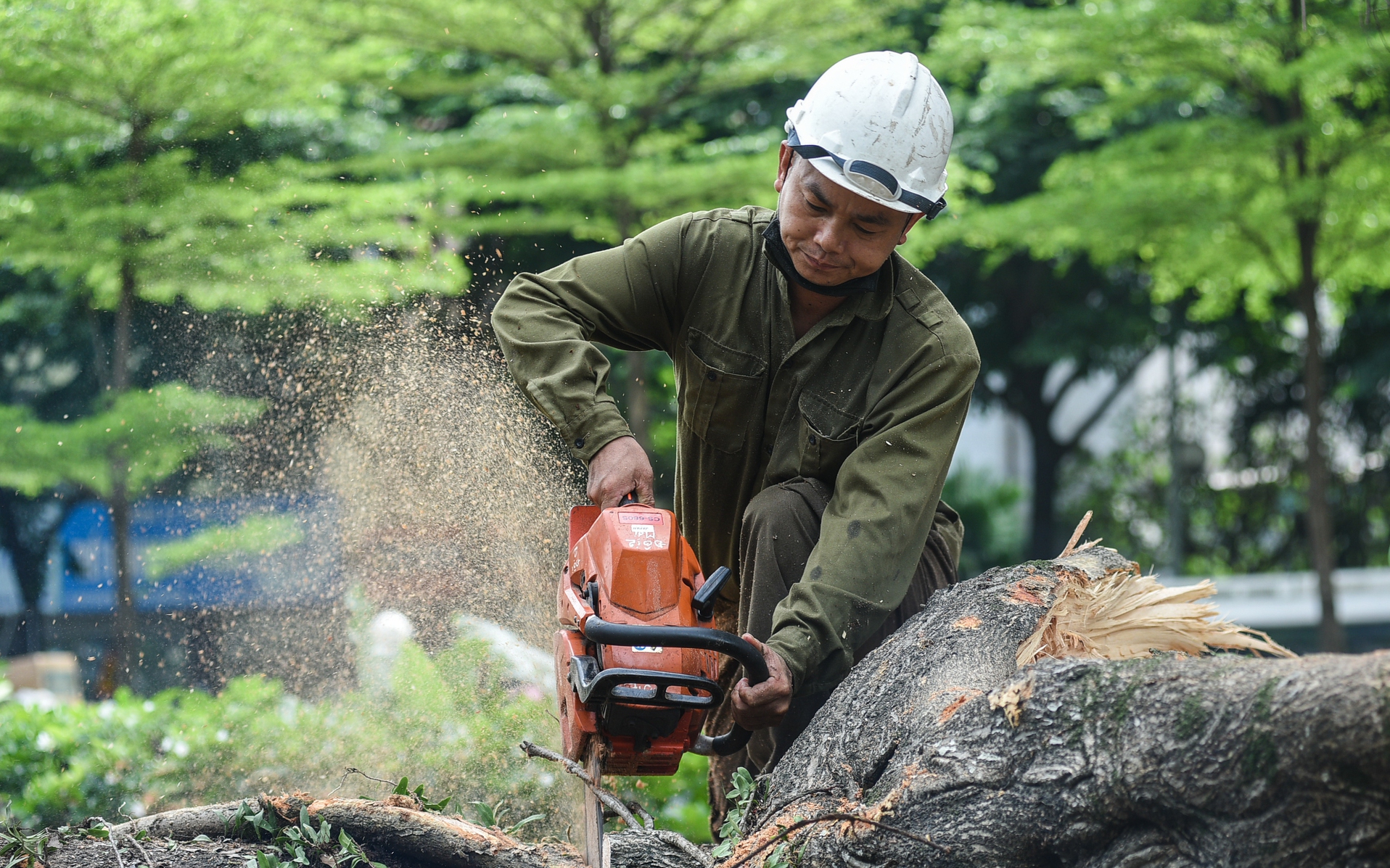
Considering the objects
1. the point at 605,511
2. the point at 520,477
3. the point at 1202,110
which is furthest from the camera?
the point at 1202,110

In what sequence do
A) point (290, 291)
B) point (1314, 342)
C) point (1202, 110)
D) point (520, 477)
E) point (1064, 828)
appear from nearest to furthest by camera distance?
point (1064, 828)
point (520, 477)
point (290, 291)
point (1314, 342)
point (1202, 110)

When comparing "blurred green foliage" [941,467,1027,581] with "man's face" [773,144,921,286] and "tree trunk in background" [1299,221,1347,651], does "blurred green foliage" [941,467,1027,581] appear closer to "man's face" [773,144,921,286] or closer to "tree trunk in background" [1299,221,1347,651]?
"tree trunk in background" [1299,221,1347,651]

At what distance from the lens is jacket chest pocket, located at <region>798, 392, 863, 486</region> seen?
266cm

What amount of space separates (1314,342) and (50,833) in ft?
28.3

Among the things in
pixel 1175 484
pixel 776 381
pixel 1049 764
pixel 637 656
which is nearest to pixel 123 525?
pixel 776 381

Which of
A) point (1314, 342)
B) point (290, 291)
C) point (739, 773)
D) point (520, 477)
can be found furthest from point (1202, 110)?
point (739, 773)

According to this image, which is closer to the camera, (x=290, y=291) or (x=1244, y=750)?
(x=1244, y=750)

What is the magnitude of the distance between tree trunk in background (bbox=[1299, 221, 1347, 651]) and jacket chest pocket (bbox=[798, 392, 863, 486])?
6.83m

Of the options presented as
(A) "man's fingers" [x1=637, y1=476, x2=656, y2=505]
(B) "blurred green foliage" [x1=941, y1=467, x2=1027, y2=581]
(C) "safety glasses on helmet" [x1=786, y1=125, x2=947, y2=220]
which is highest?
(C) "safety glasses on helmet" [x1=786, y1=125, x2=947, y2=220]

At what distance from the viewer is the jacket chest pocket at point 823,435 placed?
8.74ft

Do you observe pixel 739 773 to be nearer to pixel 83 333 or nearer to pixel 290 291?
pixel 290 291

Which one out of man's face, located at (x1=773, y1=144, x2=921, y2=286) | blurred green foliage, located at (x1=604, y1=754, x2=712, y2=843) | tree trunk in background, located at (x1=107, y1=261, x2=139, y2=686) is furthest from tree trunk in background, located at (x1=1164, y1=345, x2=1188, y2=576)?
man's face, located at (x1=773, y1=144, x2=921, y2=286)

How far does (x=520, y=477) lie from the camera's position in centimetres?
351

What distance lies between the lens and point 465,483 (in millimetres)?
3572
